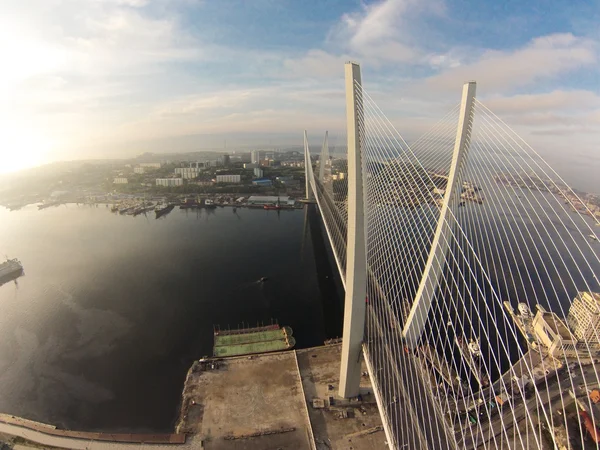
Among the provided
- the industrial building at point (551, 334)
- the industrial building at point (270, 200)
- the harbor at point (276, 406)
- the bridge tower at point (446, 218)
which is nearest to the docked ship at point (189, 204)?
the industrial building at point (270, 200)

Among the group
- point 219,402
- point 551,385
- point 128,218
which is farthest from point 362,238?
point 128,218

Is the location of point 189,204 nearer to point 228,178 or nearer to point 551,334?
point 228,178

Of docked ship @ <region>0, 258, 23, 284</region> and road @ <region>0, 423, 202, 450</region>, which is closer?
road @ <region>0, 423, 202, 450</region>

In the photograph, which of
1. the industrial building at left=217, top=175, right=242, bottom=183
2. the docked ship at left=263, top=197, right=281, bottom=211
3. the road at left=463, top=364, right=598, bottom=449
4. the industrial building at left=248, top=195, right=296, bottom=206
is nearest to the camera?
the road at left=463, top=364, right=598, bottom=449

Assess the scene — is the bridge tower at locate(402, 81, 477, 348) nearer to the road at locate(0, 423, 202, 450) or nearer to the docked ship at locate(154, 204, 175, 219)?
the road at locate(0, 423, 202, 450)

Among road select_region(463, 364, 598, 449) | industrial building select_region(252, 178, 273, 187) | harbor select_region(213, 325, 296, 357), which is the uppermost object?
industrial building select_region(252, 178, 273, 187)

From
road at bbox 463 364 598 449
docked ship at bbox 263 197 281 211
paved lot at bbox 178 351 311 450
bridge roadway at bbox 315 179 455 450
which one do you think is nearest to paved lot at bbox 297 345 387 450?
paved lot at bbox 178 351 311 450

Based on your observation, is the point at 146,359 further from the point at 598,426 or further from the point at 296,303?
the point at 598,426
